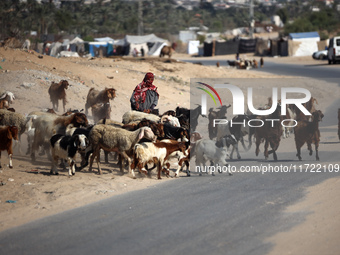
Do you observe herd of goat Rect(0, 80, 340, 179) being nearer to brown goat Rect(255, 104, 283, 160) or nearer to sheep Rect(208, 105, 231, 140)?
brown goat Rect(255, 104, 283, 160)

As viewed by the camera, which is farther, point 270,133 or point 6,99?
point 6,99

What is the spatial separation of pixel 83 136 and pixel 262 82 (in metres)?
21.0

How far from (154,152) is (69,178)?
62.8 inches

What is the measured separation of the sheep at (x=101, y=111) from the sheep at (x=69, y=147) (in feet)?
21.0

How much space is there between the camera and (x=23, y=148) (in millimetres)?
14109

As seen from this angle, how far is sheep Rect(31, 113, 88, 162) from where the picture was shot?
11945 mm

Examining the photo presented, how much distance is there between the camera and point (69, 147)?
10523mm

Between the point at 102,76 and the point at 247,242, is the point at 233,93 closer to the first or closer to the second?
the point at 102,76

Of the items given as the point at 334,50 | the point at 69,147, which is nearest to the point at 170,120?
the point at 69,147

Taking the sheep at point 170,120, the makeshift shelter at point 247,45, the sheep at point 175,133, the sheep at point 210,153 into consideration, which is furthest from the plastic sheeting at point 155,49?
the sheep at point 210,153

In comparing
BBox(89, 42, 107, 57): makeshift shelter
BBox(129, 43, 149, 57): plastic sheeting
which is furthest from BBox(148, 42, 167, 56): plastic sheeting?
BBox(89, 42, 107, 57): makeshift shelter

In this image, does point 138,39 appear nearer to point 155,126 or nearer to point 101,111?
point 101,111

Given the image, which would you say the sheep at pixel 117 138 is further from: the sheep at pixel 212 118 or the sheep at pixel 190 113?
the sheep at pixel 212 118

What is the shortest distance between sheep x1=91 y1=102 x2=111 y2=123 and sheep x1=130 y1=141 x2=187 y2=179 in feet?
21.6
